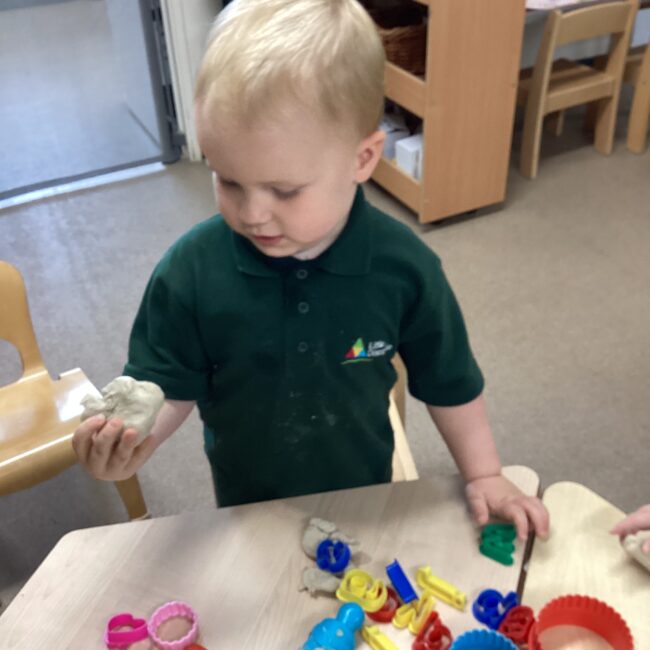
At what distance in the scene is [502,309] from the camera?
2250 millimetres

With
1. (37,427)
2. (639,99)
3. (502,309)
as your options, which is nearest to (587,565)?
(37,427)

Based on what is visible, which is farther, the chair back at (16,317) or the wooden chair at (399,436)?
the chair back at (16,317)

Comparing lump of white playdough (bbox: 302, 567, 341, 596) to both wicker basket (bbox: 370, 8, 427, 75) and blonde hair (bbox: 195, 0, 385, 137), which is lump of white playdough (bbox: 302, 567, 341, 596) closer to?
blonde hair (bbox: 195, 0, 385, 137)

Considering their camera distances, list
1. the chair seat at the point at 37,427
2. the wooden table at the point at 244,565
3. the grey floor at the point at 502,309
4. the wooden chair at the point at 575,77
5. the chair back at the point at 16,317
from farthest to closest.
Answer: the wooden chair at the point at 575,77 → the grey floor at the point at 502,309 → the chair back at the point at 16,317 → the chair seat at the point at 37,427 → the wooden table at the point at 244,565

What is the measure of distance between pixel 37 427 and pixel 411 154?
61.3 inches

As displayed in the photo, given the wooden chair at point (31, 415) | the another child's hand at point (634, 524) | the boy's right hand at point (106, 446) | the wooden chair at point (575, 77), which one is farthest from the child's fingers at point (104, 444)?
the wooden chair at point (575, 77)

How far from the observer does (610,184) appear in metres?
2.84

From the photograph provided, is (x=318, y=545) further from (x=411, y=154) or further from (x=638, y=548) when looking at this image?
(x=411, y=154)

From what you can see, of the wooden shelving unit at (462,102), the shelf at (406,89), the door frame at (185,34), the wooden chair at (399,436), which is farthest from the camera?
the door frame at (185,34)

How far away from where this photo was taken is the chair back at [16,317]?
143 cm

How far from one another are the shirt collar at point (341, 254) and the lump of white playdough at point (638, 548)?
383mm

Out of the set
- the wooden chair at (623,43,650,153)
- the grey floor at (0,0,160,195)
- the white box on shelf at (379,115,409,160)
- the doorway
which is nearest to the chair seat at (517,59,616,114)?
the wooden chair at (623,43,650,153)

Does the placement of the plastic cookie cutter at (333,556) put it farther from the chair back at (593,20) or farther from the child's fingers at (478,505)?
the chair back at (593,20)

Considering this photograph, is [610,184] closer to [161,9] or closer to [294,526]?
[161,9]
